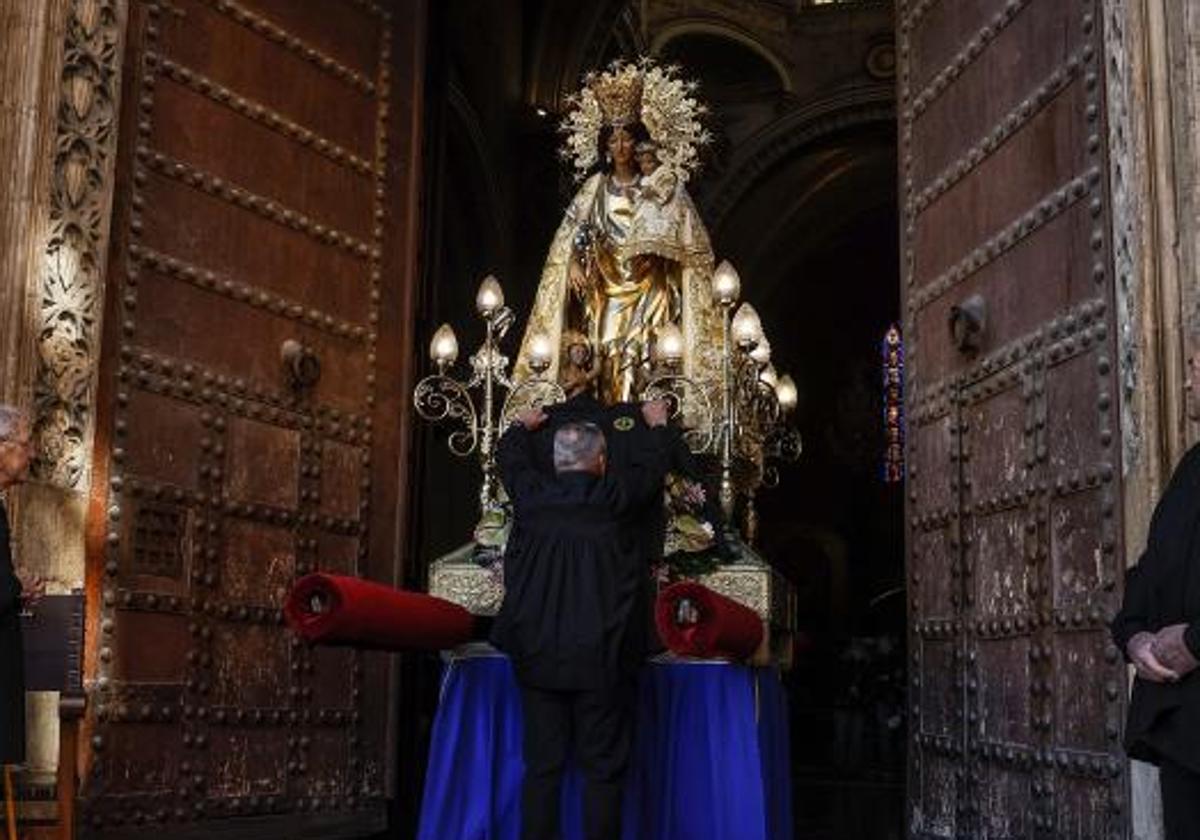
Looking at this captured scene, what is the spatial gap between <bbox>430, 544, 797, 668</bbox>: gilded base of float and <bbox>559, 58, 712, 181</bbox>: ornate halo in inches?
71.6

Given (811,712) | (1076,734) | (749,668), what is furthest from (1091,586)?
(811,712)

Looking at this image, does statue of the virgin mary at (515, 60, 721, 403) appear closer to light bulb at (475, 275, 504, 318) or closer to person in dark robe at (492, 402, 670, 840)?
light bulb at (475, 275, 504, 318)

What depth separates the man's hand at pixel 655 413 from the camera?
5.11 m

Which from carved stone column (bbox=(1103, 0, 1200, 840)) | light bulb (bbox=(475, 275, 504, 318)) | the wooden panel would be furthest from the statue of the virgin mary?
carved stone column (bbox=(1103, 0, 1200, 840))

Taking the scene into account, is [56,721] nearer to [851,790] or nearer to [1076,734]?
[1076,734]

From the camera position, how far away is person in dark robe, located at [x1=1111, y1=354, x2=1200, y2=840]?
301cm

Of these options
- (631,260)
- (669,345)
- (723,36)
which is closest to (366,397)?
(631,260)

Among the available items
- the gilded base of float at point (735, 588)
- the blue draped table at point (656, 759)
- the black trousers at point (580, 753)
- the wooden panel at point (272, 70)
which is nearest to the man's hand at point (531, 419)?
the gilded base of float at point (735, 588)

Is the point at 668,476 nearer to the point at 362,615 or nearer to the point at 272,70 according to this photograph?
the point at 362,615

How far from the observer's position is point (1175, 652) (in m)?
3.02

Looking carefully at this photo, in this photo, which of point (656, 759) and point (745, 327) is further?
point (745, 327)

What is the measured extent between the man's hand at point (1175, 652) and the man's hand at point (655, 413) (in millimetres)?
2246

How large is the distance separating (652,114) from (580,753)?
293cm

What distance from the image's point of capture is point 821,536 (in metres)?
20.4
